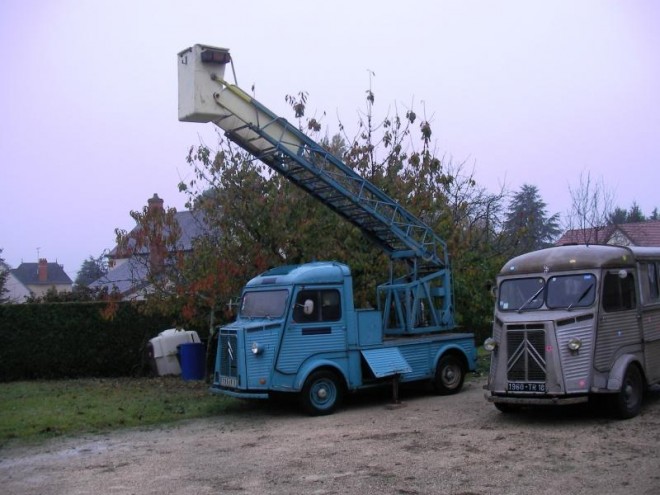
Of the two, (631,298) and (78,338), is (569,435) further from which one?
(78,338)

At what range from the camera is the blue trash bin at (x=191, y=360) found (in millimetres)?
17625

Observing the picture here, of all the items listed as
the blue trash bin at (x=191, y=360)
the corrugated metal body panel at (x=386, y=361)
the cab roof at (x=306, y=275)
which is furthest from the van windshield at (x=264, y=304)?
the blue trash bin at (x=191, y=360)

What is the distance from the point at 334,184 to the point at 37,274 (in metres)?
73.3

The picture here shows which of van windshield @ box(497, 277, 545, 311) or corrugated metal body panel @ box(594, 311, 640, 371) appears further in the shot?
van windshield @ box(497, 277, 545, 311)

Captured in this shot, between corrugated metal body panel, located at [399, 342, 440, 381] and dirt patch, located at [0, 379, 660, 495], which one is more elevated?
corrugated metal body panel, located at [399, 342, 440, 381]

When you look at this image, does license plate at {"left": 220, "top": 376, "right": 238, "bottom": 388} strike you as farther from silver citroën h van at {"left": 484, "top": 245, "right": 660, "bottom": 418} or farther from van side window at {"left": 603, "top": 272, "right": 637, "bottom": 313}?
van side window at {"left": 603, "top": 272, "right": 637, "bottom": 313}

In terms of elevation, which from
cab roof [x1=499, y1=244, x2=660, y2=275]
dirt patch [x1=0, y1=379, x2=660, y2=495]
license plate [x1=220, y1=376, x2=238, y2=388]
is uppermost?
cab roof [x1=499, y1=244, x2=660, y2=275]

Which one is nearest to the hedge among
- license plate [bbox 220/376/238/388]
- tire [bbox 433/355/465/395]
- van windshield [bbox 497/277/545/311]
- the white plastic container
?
the white plastic container

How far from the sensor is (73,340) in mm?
19203

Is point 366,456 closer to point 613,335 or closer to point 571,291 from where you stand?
point 571,291

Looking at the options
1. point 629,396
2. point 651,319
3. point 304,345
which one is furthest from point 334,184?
point 629,396

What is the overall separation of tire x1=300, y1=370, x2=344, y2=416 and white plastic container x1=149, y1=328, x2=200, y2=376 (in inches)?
266

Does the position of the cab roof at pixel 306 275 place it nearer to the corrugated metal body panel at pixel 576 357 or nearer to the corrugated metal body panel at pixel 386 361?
the corrugated metal body panel at pixel 386 361

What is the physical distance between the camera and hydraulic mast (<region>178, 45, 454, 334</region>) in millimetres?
11516
